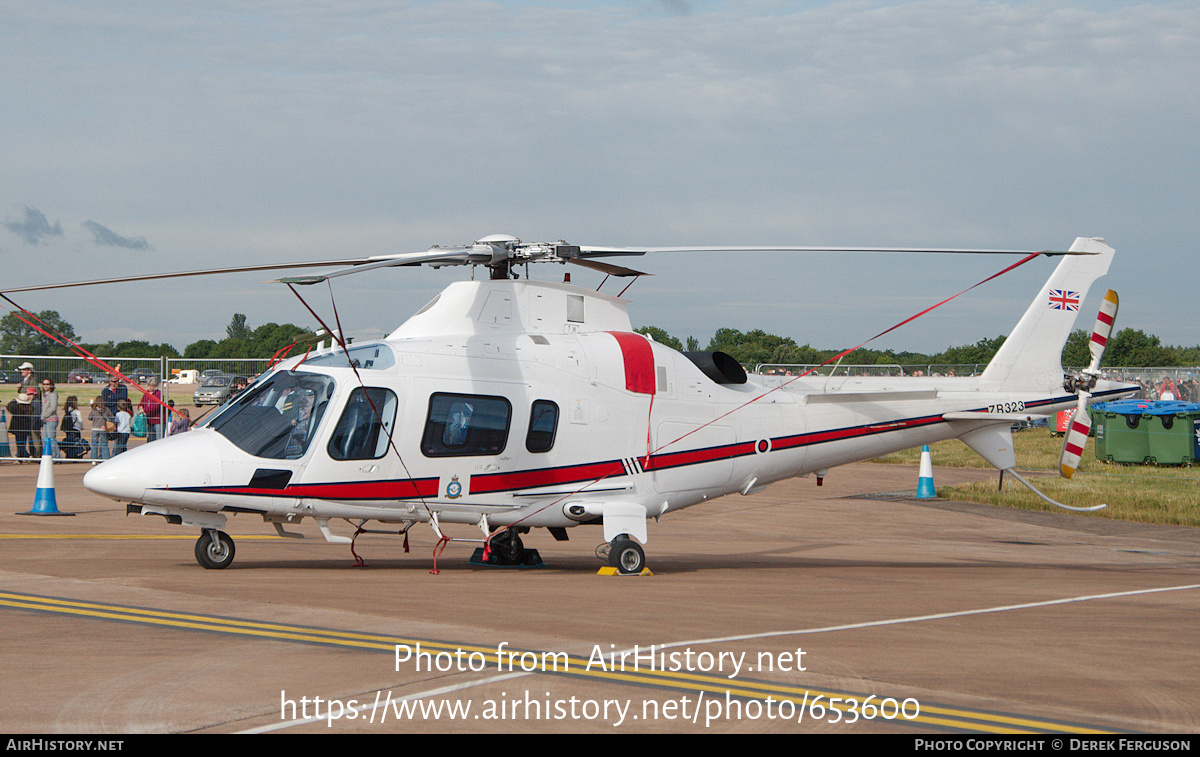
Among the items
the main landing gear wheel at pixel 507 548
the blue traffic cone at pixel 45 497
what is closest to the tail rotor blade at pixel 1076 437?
the main landing gear wheel at pixel 507 548

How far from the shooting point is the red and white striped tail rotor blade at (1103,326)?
14172 mm

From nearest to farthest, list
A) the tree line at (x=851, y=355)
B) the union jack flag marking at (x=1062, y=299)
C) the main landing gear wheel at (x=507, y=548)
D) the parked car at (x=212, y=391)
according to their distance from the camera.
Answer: the main landing gear wheel at (x=507, y=548), the union jack flag marking at (x=1062, y=299), the parked car at (x=212, y=391), the tree line at (x=851, y=355)

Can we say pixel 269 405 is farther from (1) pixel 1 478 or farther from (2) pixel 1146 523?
(2) pixel 1146 523

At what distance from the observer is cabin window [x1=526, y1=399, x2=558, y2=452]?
12.2 metres

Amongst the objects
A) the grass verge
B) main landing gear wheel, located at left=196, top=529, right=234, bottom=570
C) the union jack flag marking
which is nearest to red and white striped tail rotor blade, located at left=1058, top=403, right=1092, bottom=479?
the union jack flag marking

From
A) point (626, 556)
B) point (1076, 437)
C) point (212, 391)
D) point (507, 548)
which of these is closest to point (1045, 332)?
point (1076, 437)

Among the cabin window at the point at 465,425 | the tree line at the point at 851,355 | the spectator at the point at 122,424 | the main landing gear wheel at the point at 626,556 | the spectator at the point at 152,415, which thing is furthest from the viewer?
the tree line at the point at 851,355

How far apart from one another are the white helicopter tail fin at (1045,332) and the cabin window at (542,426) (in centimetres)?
640

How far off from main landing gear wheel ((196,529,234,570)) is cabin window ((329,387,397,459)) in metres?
1.60

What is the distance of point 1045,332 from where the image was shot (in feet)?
48.8

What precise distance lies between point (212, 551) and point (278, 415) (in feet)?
5.46

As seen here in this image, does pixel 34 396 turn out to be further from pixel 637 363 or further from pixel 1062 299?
Result: pixel 1062 299

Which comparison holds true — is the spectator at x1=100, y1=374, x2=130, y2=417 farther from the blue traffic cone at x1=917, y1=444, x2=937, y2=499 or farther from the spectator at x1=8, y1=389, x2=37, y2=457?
the blue traffic cone at x1=917, y1=444, x2=937, y2=499

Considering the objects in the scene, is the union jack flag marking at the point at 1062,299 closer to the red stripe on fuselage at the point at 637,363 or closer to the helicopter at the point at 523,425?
the helicopter at the point at 523,425
